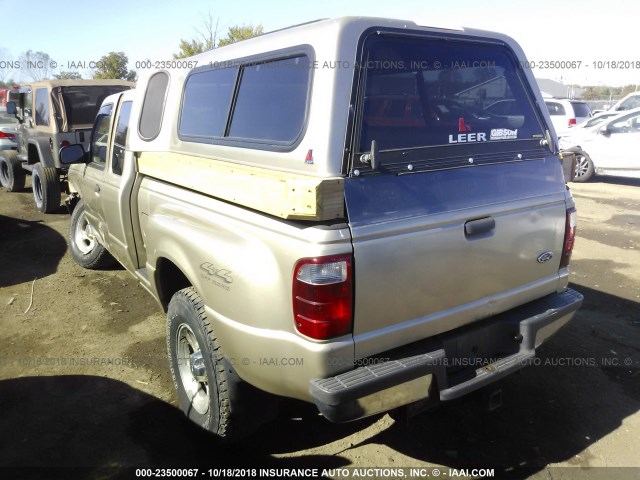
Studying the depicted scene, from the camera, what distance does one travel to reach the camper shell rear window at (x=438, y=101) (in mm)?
2240

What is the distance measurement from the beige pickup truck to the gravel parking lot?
1.18ft

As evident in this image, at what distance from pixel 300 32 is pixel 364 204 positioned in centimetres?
96

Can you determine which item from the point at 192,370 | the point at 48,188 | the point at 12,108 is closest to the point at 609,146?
the point at 192,370

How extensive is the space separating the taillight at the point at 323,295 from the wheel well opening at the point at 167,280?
1.35 meters

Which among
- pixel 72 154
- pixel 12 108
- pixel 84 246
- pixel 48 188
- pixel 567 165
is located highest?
pixel 12 108

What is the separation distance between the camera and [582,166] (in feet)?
37.1

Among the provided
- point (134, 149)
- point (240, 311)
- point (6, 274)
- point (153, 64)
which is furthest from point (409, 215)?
point (6, 274)

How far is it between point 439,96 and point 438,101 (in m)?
0.03

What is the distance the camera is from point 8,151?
1002 centimetres

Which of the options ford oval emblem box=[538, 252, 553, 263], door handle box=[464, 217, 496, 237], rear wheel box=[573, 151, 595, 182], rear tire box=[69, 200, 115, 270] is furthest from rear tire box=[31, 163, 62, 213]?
rear wheel box=[573, 151, 595, 182]

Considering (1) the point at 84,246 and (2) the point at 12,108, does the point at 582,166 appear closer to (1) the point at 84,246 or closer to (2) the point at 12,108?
(1) the point at 84,246

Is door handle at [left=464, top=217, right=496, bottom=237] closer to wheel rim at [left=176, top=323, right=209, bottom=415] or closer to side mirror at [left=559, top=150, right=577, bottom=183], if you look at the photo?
side mirror at [left=559, top=150, right=577, bottom=183]

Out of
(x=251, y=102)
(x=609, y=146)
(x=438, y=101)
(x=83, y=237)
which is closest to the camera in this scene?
(x=438, y=101)

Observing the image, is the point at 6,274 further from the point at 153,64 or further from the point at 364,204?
the point at 364,204
